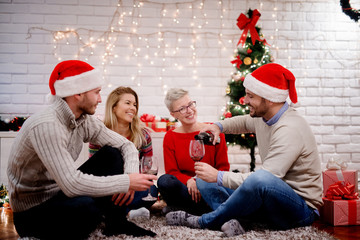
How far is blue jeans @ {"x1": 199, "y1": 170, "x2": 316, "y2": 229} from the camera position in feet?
5.16

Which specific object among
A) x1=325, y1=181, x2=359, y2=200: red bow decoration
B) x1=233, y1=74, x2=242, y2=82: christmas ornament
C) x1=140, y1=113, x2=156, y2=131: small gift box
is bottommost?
x1=325, y1=181, x2=359, y2=200: red bow decoration

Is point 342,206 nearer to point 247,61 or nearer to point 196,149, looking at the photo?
point 196,149

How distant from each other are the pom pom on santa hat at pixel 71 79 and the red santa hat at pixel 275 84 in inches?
38.0

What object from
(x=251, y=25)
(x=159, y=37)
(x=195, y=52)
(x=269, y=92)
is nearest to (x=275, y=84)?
(x=269, y=92)

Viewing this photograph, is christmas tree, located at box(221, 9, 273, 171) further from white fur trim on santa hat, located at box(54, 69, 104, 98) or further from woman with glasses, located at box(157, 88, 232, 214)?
white fur trim on santa hat, located at box(54, 69, 104, 98)

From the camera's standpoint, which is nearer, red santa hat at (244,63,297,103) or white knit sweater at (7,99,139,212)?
white knit sweater at (7,99,139,212)

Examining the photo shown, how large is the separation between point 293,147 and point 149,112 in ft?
7.37

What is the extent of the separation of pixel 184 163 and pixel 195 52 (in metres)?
1.83

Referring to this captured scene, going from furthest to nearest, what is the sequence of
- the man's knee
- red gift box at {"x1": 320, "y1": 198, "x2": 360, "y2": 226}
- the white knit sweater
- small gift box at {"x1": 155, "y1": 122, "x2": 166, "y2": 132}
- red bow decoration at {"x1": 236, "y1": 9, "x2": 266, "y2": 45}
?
small gift box at {"x1": 155, "y1": 122, "x2": 166, "y2": 132}
red bow decoration at {"x1": 236, "y1": 9, "x2": 266, "y2": 45}
red gift box at {"x1": 320, "y1": 198, "x2": 360, "y2": 226}
the man's knee
the white knit sweater

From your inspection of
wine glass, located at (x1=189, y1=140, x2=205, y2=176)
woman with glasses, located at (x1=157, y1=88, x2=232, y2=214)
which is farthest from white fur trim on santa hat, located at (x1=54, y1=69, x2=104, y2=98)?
woman with glasses, located at (x1=157, y1=88, x2=232, y2=214)

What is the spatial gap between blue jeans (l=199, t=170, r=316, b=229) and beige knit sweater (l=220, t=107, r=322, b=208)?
0.17ft

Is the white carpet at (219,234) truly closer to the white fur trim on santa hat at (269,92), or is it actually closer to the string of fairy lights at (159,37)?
the white fur trim on santa hat at (269,92)

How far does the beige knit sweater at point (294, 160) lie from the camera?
162cm

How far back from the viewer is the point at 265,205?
5.36 feet
